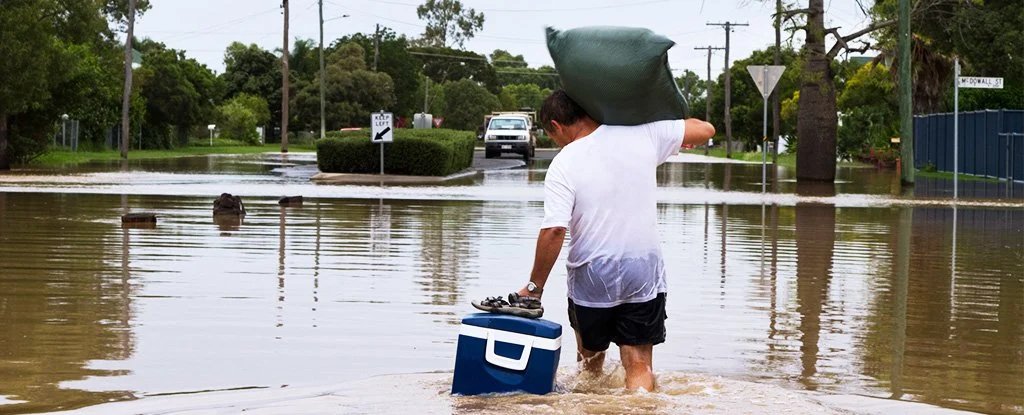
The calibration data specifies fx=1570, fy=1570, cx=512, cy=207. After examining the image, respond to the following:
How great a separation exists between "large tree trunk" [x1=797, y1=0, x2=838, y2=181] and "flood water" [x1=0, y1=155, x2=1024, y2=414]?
607 inches

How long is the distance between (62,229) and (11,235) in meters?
1.10

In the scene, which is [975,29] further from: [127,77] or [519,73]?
[519,73]

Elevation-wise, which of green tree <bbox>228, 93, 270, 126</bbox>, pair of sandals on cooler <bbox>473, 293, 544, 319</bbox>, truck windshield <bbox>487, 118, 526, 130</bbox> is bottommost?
pair of sandals on cooler <bbox>473, 293, 544, 319</bbox>

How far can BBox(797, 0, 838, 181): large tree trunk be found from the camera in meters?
38.2

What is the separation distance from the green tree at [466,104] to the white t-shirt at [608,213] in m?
119

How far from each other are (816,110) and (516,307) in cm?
3328

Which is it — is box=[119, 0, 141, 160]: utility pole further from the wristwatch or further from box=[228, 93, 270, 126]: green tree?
the wristwatch

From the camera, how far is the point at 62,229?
57.5 ft

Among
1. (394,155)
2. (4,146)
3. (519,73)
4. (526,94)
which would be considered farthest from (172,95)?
(519,73)

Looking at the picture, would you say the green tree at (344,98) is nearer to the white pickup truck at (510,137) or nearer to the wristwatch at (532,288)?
the white pickup truck at (510,137)

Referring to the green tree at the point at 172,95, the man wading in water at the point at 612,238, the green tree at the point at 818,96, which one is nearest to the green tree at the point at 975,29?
the green tree at the point at 818,96

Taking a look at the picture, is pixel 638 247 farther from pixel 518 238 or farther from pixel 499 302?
pixel 518 238

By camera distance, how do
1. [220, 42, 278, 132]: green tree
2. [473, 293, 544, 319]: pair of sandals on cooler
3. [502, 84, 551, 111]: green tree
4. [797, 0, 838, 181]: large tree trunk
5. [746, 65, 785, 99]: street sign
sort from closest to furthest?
[473, 293, 544, 319]: pair of sandals on cooler, [746, 65, 785, 99]: street sign, [797, 0, 838, 181]: large tree trunk, [220, 42, 278, 132]: green tree, [502, 84, 551, 111]: green tree

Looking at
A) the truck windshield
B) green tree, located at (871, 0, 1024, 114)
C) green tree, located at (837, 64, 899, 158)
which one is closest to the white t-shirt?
green tree, located at (871, 0, 1024, 114)
